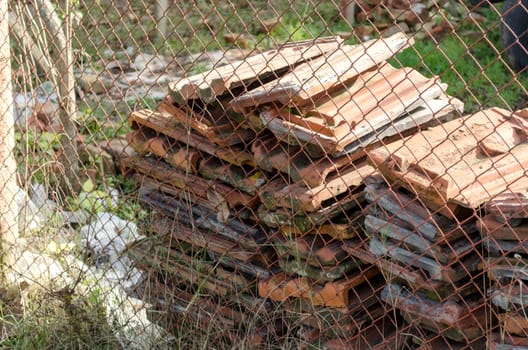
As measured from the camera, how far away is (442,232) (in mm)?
2928

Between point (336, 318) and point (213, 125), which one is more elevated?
point (213, 125)

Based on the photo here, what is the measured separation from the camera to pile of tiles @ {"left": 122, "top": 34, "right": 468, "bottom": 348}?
3258mm

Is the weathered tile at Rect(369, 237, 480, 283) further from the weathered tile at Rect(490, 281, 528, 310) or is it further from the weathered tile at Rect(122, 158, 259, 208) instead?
the weathered tile at Rect(122, 158, 259, 208)

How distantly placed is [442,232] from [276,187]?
73 centimetres

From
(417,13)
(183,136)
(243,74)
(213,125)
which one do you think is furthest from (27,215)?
(417,13)

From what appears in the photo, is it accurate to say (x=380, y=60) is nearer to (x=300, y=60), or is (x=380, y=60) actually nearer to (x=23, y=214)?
(x=300, y=60)

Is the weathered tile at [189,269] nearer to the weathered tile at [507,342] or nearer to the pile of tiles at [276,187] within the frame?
the pile of tiles at [276,187]

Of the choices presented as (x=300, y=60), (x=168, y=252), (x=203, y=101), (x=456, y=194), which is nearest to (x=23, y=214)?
(x=168, y=252)

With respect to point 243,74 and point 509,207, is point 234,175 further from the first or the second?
point 509,207

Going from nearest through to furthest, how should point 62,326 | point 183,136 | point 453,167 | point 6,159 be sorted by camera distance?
1. point 453,167
2. point 183,136
3. point 62,326
4. point 6,159

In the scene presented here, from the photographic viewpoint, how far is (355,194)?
3.29 meters

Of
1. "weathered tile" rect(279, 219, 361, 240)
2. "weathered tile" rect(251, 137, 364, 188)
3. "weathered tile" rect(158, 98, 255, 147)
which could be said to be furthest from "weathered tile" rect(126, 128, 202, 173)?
"weathered tile" rect(279, 219, 361, 240)

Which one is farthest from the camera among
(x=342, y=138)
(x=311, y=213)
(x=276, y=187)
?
(x=276, y=187)

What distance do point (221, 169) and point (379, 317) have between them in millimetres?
886
